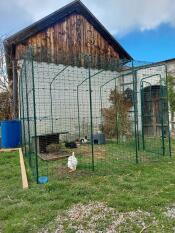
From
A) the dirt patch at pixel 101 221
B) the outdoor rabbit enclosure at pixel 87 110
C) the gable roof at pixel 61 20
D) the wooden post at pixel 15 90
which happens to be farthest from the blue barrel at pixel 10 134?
the dirt patch at pixel 101 221

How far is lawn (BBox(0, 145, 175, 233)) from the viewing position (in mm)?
3125

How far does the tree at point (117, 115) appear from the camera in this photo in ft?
34.6

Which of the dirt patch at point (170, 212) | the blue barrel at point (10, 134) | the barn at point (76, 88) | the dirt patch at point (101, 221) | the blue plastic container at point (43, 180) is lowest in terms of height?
the dirt patch at point (101, 221)

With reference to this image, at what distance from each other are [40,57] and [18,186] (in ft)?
15.3

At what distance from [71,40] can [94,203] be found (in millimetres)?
9386

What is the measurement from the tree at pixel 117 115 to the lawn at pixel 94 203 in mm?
4975

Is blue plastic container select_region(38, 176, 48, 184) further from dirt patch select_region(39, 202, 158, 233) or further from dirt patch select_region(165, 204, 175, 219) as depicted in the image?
dirt patch select_region(165, 204, 175, 219)

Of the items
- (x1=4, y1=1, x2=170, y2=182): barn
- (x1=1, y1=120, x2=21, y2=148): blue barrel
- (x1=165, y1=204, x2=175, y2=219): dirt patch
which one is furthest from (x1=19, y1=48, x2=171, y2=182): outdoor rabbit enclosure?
(x1=165, y1=204, x2=175, y2=219): dirt patch

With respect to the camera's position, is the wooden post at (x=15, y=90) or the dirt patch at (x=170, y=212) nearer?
the dirt patch at (x=170, y=212)

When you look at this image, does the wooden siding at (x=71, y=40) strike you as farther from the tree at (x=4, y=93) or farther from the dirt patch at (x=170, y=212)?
the dirt patch at (x=170, y=212)

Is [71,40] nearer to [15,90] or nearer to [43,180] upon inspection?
[15,90]

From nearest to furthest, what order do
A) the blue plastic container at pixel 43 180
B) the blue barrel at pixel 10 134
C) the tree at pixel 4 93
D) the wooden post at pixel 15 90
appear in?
the blue plastic container at pixel 43 180, the blue barrel at pixel 10 134, the wooden post at pixel 15 90, the tree at pixel 4 93

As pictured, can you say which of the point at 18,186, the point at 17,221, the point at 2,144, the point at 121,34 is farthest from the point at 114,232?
the point at 121,34

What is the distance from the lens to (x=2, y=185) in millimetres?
5004
